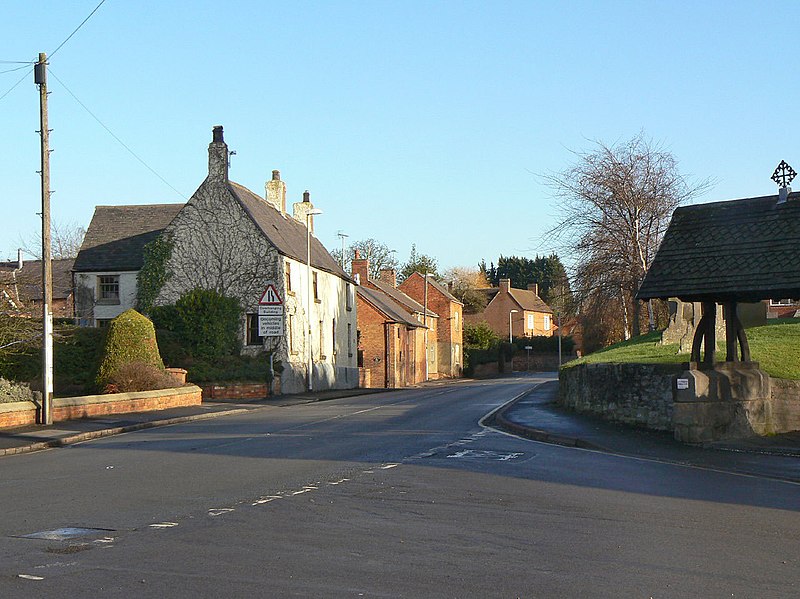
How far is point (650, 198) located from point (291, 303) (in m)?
17.6

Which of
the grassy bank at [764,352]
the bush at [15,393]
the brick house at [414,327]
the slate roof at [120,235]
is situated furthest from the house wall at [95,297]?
the grassy bank at [764,352]

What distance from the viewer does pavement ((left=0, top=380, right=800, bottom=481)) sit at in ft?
52.8

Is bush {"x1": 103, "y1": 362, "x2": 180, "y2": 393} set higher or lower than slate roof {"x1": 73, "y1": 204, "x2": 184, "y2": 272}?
lower

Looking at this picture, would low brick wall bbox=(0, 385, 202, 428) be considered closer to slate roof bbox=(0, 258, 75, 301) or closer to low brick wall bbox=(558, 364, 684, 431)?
low brick wall bbox=(558, 364, 684, 431)

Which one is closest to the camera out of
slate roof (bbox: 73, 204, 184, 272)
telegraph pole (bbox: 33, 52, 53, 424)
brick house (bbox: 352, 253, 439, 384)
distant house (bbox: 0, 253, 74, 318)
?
telegraph pole (bbox: 33, 52, 53, 424)

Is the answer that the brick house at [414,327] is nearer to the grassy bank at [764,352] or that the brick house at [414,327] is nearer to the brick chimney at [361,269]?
the brick chimney at [361,269]

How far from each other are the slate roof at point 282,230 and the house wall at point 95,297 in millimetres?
7145

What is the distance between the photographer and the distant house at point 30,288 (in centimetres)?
2562

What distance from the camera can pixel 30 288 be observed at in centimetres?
5553

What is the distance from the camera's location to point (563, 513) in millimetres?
10484

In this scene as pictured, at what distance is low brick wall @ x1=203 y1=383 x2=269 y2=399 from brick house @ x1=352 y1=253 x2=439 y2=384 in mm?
25638

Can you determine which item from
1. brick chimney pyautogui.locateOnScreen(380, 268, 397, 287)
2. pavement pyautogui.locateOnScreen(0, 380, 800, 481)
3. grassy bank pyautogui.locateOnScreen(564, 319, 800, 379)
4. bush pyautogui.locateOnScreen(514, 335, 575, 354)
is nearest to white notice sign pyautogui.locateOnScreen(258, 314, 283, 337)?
pavement pyautogui.locateOnScreen(0, 380, 800, 481)

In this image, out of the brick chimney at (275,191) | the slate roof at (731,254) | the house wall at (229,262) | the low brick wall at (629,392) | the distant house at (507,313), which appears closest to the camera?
the slate roof at (731,254)

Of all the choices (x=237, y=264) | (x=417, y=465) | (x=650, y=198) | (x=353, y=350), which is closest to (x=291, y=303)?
(x=237, y=264)
